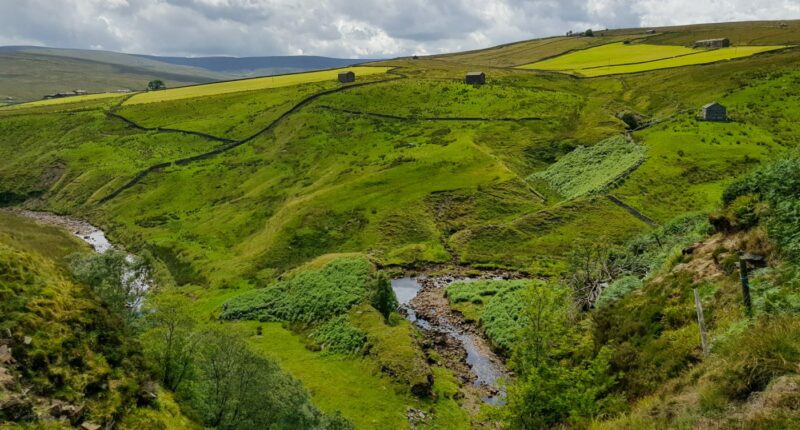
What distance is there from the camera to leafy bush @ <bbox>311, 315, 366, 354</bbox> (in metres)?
61.4

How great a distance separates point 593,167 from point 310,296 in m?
69.1

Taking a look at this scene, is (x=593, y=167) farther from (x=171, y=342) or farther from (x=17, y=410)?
(x=17, y=410)

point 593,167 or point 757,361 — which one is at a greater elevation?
point 757,361

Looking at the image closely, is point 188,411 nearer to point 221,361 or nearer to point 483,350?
point 221,361

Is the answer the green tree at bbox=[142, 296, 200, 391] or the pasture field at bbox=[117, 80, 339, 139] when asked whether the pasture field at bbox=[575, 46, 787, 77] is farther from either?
the green tree at bbox=[142, 296, 200, 391]

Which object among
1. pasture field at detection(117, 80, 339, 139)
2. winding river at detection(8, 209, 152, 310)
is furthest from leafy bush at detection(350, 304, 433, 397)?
pasture field at detection(117, 80, 339, 139)

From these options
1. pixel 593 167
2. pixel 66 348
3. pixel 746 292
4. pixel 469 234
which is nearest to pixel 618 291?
pixel 746 292

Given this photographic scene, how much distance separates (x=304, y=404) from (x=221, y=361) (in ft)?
22.3

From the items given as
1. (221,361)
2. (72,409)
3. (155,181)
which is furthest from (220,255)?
(72,409)

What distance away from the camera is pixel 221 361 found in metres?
36.2

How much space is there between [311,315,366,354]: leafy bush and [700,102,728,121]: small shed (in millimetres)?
95458

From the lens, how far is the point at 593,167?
10875 cm

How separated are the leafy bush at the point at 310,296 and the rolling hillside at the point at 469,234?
1.34ft

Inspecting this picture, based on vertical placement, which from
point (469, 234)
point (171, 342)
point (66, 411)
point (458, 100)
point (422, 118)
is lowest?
point (469, 234)
